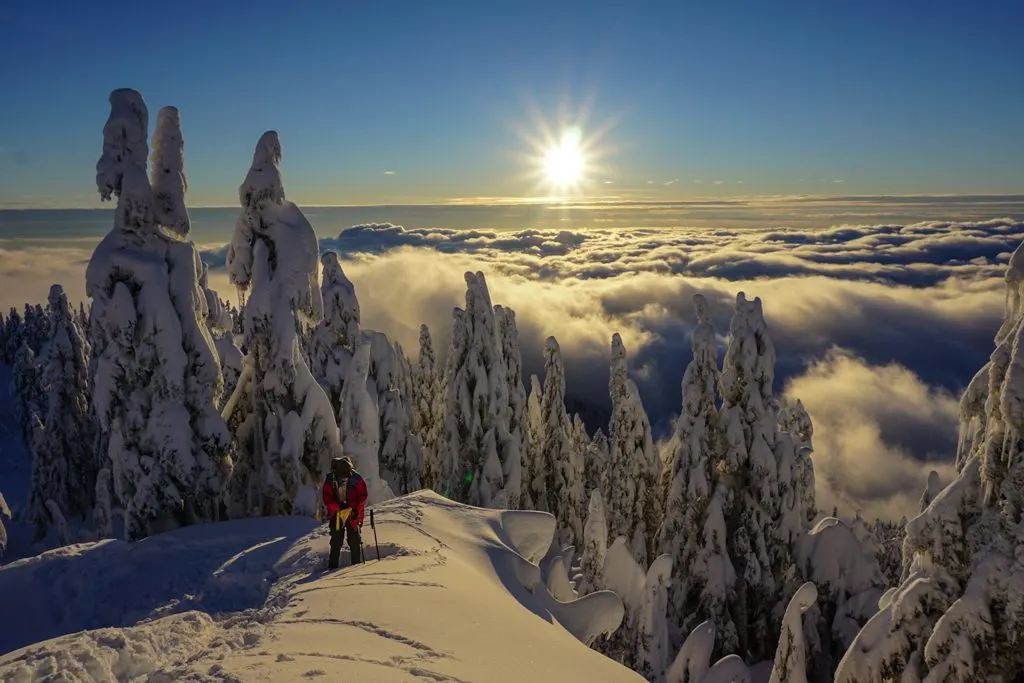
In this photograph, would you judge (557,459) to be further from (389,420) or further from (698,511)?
(698,511)

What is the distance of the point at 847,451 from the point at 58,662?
164m

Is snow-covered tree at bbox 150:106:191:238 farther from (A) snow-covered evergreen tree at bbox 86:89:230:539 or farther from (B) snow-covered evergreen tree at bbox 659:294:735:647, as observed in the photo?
(B) snow-covered evergreen tree at bbox 659:294:735:647

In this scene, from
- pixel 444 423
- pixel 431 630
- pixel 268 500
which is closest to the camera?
pixel 431 630

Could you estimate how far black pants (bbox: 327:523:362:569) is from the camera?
8.01m

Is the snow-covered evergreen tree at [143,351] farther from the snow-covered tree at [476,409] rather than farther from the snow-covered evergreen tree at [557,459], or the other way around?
the snow-covered evergreen tree at [557,459]

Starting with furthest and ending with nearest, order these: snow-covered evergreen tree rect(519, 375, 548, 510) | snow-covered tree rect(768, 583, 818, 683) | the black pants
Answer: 1. snow-covered evergreen tree rect(519, 375, 548, 510)
2. snow-covered tree rect(768, 583, 818, 683)
3. the black pants

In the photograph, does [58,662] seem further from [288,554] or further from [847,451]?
[847,451]

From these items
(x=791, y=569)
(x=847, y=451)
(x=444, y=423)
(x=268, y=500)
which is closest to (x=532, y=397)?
(x=444, y=423)

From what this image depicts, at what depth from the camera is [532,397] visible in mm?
33594

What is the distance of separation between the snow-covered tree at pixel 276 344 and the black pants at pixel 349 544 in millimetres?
5865

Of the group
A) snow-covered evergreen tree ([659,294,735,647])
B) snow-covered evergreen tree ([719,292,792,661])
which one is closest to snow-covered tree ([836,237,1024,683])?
snow-covered evergreen tree ([719,292,792,661])

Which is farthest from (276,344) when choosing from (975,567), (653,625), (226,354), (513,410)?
(513,410)

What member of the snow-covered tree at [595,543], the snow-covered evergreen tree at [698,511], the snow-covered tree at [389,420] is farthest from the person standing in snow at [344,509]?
the snow-covered tree at [389,420]

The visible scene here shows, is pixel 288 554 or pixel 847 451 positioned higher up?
pixel 288 554
